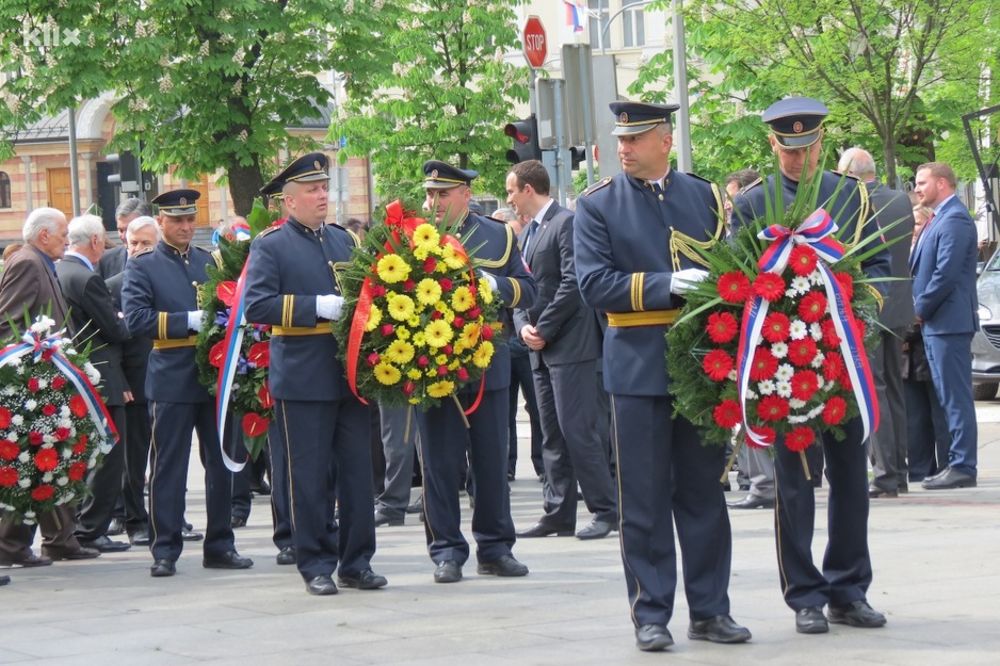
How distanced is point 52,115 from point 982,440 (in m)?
14.8

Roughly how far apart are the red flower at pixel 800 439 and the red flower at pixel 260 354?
3.64 meters

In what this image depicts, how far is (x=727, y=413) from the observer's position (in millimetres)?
6828

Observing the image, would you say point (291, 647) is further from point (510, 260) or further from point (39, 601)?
point (510, 260)

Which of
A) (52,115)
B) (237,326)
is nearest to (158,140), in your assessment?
(52,115)

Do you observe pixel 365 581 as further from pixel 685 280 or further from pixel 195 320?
pixel 685 280

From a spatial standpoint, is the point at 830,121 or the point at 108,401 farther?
the point at 830,121

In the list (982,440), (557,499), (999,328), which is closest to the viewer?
(557,499)

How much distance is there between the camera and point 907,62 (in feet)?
75.3

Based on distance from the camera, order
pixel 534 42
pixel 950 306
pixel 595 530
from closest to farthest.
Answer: pixel 595 530 → pixel 950 306 → pixel 534 42

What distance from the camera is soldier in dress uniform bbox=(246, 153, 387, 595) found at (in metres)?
8.75

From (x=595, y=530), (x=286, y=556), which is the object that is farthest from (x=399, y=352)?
(x=595, y=530)

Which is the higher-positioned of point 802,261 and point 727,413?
point 802,261

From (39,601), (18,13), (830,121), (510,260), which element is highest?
(18,13)

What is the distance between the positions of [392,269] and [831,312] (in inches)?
96.8
